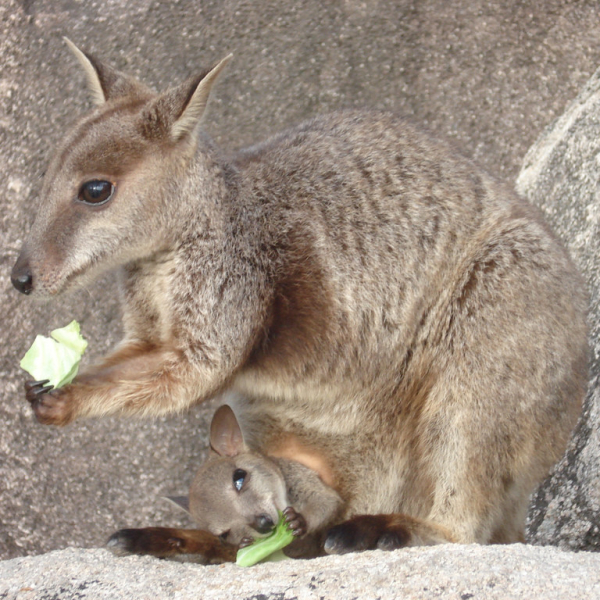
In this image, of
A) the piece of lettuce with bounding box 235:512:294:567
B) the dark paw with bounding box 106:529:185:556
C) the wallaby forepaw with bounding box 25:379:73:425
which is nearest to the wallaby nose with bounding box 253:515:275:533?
the piece of lettuce with bounding box 235:512:294:567

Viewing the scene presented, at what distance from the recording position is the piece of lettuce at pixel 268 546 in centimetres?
339

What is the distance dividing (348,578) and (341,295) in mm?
1371

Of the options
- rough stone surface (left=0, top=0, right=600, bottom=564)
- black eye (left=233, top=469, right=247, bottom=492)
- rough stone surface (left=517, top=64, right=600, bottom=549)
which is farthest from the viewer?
rough stone surface (left=0, top=0, right=600, bottom=564)

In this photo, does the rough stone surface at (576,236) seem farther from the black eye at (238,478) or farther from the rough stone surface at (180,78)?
the black eye at (238,478)

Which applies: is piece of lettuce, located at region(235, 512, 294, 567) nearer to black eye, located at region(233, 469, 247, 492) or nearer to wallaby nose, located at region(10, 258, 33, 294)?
black eye, located at region(233, 469, 247, 492)

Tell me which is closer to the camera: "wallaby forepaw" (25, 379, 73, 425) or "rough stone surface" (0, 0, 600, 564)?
"wallaby forepaw" (25, 379, 73, 425)

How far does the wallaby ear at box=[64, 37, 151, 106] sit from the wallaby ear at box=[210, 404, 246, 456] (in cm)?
146

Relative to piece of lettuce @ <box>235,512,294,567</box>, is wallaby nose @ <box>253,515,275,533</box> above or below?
above

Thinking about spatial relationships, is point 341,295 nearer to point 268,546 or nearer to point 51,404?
point 268,546

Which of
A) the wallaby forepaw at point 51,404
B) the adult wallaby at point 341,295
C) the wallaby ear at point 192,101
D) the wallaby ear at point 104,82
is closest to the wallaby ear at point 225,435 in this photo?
the adult wallaby at point 341,295

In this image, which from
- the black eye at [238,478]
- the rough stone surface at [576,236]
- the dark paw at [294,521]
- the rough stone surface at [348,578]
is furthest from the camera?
the rough stone surface at [576,236]

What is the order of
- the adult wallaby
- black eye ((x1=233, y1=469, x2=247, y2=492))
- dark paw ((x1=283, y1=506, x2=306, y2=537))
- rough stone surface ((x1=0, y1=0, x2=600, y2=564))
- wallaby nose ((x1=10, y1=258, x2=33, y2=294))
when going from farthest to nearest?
rough stone surface ((x1=0, y1=0, x2=600, y2=564)) < black eye ((x1=233, y1=469, x2=247, y2=492)) < dark paw ((x1=283, y1=506, x2=306, y2=537)) < the adult wallaby < wallaby nose ((x1=10, y1=258, x2=33, y2=294))

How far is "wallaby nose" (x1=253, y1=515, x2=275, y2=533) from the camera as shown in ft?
11.5

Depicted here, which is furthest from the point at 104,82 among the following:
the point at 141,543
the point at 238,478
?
the point at 141,543
